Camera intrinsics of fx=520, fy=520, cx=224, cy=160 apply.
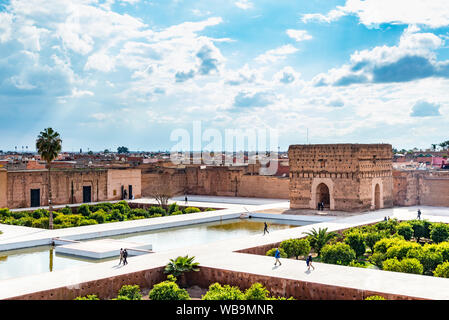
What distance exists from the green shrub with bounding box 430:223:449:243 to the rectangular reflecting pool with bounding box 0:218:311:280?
6268 millimetres

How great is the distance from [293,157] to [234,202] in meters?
5.03

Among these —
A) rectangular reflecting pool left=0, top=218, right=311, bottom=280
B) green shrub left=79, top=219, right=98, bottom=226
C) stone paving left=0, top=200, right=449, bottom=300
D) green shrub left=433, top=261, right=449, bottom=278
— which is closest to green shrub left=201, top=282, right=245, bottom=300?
stone paving left=0, top=200, right=449, bottom=300

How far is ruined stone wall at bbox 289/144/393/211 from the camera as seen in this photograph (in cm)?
2572

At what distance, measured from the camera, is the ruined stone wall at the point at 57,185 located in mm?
26712

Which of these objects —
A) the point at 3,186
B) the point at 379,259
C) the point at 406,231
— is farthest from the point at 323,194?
the point at 3,186

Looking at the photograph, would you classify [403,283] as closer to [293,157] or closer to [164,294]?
[164,294]

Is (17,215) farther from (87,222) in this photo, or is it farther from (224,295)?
(224,295)

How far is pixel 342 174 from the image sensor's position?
25.9 metres

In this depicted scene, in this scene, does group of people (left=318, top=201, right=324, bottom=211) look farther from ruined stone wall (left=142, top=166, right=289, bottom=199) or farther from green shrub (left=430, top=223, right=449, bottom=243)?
green shrub (left=430, top=223, right=449, bottom=243)

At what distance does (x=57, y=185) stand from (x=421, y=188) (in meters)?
19.9

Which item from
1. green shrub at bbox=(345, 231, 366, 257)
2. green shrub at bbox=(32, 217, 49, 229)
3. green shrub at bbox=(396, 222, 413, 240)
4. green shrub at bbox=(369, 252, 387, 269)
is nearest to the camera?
green shrub at bbox=(369, 252, 387, 269)
